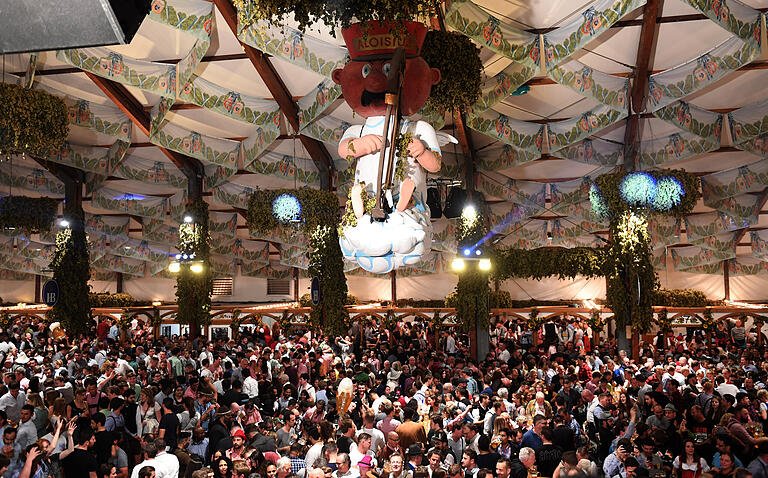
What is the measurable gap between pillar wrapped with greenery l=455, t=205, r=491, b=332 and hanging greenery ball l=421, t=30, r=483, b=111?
26.0 ft

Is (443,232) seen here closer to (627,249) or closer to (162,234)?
(627,249)

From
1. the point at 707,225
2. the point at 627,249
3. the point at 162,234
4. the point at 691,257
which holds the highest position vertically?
the point at 162,234

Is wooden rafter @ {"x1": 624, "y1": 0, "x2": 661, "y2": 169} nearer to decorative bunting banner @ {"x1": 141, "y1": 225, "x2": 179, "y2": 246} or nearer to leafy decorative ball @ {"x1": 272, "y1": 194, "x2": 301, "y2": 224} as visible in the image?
leafy decorative ball @ {"x1": 272, "y1": 194, "x2": 301, "y2": 224}

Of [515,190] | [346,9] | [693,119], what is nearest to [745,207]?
[515,190]

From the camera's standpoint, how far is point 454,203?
12430mm

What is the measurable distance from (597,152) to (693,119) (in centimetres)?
223

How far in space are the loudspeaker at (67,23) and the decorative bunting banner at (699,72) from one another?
943cm

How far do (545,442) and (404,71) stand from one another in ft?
12.3

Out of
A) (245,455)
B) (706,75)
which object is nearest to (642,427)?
(245,455)

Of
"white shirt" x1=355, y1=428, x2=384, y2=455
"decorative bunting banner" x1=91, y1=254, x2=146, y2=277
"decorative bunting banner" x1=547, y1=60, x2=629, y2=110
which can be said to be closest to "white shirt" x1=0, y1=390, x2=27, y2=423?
"white shirt" x1=355, y1=428, x2=384, y2=455

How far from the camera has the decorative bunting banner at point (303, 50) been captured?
9320 millimetres

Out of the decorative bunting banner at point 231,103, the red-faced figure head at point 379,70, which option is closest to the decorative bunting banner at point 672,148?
the decorative bunting banner at point 231,103

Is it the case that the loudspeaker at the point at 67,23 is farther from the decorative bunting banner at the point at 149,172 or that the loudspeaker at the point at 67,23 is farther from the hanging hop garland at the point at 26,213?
the decorative bunting banner at the point at 149,172

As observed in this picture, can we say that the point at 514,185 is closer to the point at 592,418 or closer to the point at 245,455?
the point at 592,418
